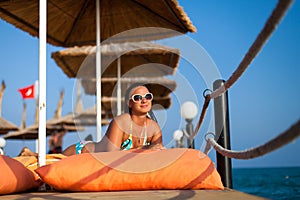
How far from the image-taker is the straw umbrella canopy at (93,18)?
4.69m

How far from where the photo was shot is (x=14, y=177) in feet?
8.66

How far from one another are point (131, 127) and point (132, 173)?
795 millimetres

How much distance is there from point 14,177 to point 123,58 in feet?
19.4

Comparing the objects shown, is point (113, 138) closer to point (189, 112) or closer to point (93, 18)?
point (189, 112)

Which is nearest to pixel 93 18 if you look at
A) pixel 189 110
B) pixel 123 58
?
pixel 189 110

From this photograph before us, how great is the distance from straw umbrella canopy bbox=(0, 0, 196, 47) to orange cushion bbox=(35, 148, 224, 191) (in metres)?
2.38

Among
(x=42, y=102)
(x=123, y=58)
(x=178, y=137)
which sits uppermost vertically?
(x=123, y=58)

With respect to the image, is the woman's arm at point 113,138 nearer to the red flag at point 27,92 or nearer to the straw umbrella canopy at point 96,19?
the straw umbrella canopy at point 96,19

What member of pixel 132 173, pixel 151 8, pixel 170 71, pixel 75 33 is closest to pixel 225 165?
pixel 132 173

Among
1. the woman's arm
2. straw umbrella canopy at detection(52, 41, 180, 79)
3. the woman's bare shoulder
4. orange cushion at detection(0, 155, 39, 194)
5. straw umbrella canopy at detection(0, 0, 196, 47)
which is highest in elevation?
straw umbrella canopy at detection(0, 0, 196, 47)

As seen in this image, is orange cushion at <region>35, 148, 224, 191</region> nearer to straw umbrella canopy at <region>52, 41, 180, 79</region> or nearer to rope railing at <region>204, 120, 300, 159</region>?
rope railing at <region>204, 120, 300, 159</region>

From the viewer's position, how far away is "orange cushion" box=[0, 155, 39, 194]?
2557mm

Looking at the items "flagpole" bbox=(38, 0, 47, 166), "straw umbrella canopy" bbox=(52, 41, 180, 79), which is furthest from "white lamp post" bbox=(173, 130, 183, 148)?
"flagpole" bbox=(38, 0, 47, 166)

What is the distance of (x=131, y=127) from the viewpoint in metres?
3.27
